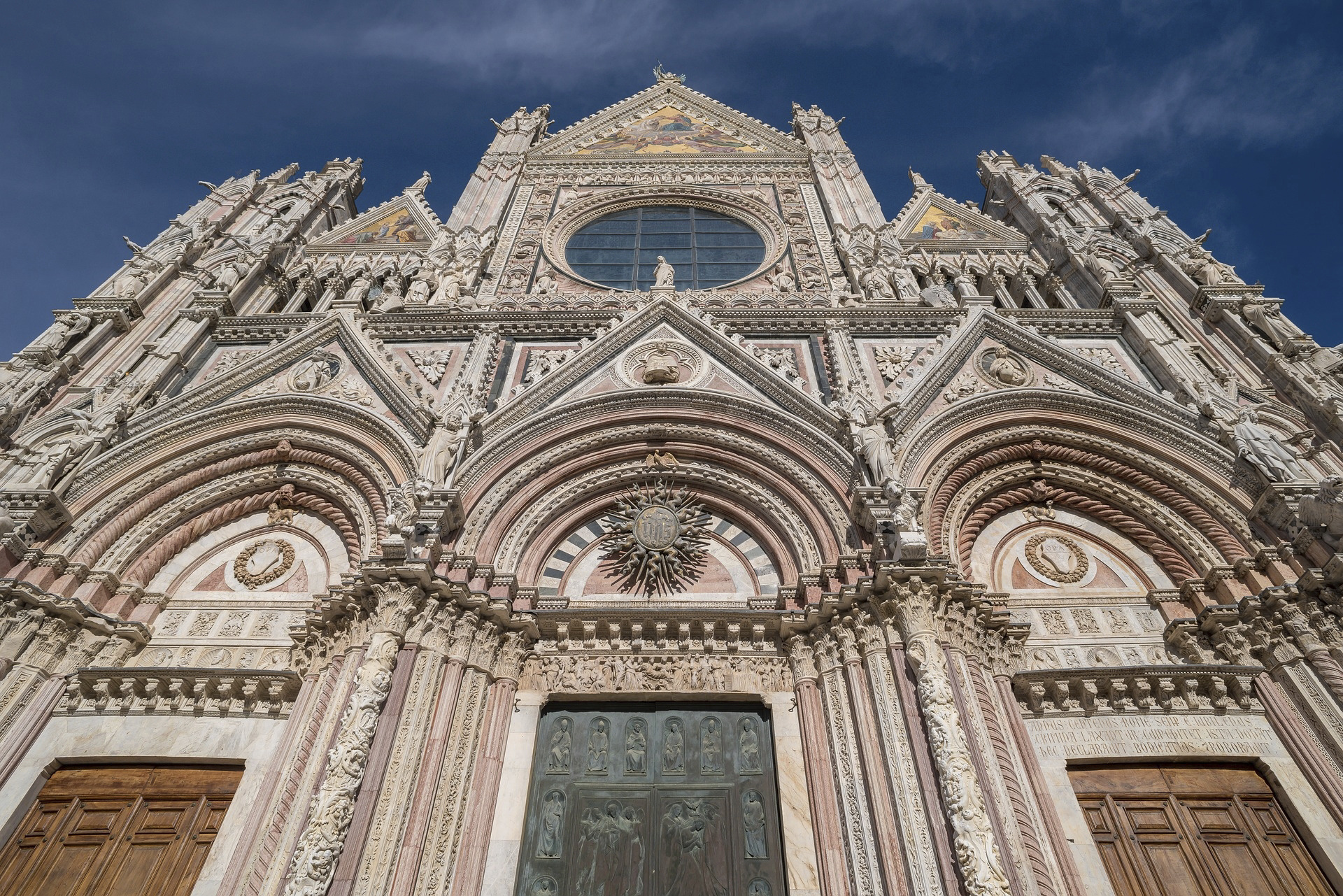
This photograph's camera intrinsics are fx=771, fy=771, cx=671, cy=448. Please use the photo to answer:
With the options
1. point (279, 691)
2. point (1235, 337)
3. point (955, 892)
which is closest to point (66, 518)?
point (279, 691)

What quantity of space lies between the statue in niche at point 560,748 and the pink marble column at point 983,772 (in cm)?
369

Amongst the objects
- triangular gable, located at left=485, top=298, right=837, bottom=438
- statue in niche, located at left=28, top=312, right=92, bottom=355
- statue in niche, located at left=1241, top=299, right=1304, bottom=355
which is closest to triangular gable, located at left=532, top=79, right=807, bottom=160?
triangular gable, located at left=485, top=298, right=837, bottom=438

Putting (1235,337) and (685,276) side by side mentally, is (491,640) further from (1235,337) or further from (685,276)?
(1235,337)

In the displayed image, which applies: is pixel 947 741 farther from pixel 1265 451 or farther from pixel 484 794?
pixel 1265 451

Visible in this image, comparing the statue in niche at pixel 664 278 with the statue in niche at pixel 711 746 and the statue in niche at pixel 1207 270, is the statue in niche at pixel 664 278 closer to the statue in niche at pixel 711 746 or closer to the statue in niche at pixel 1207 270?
the statue in niche at pixel 711 746

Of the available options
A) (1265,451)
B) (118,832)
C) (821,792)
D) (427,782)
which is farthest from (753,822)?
(1265,451)

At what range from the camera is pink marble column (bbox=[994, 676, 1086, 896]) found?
6.29m

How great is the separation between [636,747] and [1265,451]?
24.8ft

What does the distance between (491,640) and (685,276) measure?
9.48 metres

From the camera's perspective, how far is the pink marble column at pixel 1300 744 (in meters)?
6.69

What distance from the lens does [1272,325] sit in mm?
10500

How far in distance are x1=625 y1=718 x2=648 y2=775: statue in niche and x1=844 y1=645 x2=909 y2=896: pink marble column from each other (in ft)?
6.78

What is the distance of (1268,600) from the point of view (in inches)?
302

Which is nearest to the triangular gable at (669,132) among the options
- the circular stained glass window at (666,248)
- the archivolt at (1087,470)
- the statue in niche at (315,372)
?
the circular stained glass window at (666,248)
